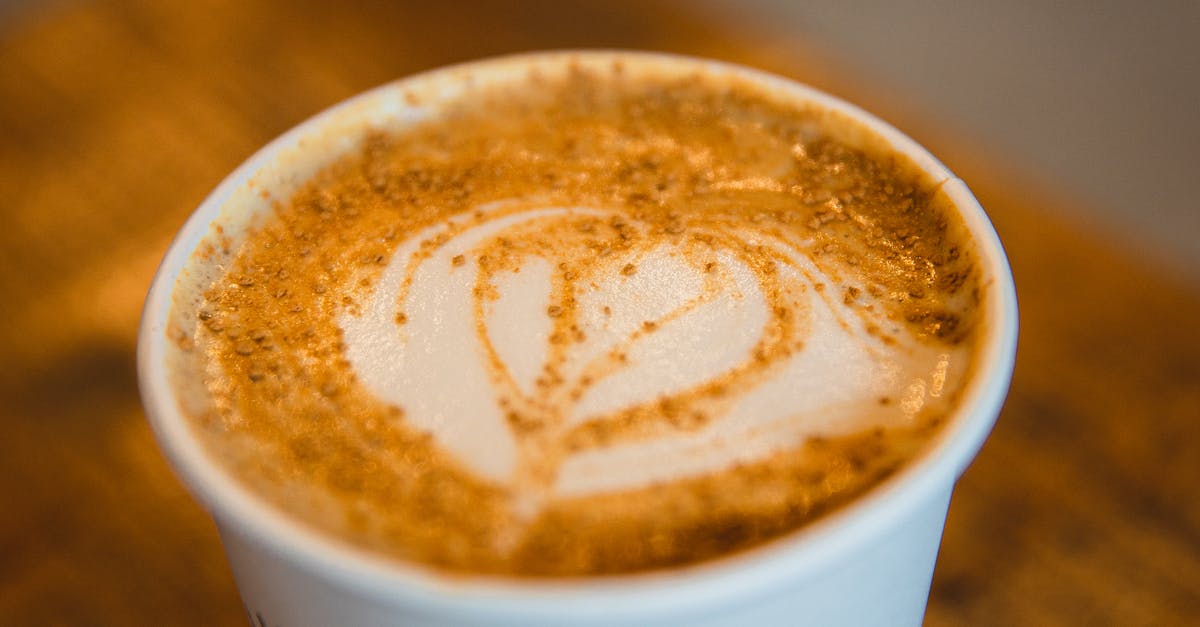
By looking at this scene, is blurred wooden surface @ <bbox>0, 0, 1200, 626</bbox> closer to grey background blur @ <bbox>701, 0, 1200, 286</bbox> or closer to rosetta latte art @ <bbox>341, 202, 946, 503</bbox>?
grey background blur @ <bbox>701, 0, 1200, 286</bbox>

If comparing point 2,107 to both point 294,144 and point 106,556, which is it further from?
point 294,144

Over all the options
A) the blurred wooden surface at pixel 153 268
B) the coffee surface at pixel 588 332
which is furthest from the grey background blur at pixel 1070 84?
the coffee surface at pixel 588 332

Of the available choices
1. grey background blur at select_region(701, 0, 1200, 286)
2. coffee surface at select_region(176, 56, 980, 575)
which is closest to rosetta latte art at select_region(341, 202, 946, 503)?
coffee surface at select_region(176, 56, 980, 575)

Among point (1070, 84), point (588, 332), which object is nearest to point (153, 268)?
point (588, 332)

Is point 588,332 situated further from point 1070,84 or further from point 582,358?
point 1070,84

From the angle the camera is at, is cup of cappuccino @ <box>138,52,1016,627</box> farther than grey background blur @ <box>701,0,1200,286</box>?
No

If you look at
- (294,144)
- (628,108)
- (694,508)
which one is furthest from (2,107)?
(694,508)
